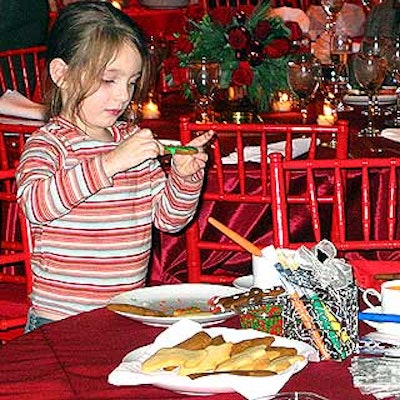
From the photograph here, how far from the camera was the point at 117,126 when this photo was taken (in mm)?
2566

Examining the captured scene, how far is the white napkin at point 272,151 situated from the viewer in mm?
3039

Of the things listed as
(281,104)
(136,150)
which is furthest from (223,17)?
(136,150)

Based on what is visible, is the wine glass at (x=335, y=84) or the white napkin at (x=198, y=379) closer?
the white napkin at (x=198, y=379)

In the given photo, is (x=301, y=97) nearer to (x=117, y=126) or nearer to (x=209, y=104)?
(x=209, y=104)

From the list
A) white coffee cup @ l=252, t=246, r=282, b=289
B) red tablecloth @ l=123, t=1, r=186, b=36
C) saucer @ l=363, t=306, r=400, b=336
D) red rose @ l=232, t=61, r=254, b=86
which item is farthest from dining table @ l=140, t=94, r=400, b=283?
red tablecloth @ l=123, t=1, r=186, b=36

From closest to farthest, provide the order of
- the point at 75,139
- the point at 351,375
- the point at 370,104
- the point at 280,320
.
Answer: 1. the point at 351,375
2. the point at 280,320
3. the point at 75,139
4. the point at 370,104

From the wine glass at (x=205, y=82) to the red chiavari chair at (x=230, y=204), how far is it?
0.24 meters

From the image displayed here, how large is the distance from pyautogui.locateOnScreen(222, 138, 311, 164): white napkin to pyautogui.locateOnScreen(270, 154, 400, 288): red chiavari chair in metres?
0.07

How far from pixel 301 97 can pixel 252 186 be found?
0.50m

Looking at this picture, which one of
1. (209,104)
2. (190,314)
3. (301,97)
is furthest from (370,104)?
(190,314)

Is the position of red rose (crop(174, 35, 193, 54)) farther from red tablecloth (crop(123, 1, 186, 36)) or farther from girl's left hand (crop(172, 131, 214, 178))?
red tablecloth (crop(123, 1, 186, 36))

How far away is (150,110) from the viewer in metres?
3.61

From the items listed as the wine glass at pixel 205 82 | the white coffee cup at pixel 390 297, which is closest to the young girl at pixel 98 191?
the white coffee cup at pixel 390 297

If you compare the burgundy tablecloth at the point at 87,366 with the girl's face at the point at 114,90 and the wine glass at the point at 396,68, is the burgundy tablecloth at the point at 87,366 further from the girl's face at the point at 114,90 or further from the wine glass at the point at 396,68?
the wine glass at the point at 396,68
